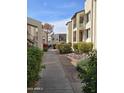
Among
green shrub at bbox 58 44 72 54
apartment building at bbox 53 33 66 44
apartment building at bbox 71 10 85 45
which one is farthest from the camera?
apartment building at bbox 53 33 66 44

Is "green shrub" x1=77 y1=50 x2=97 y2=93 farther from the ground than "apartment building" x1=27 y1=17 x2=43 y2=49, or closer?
closer

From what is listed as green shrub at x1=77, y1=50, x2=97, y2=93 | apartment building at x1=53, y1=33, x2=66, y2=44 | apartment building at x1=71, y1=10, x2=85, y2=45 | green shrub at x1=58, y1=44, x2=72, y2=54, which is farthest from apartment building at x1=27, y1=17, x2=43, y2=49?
apartment building at x1=53, y1=33, x2=66, y2=44

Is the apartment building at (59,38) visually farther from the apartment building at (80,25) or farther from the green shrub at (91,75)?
the green shrub at (91,75)

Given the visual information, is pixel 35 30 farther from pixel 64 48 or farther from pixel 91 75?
pixel 91 75

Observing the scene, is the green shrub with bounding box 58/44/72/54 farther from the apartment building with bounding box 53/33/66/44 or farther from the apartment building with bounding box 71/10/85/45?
the apartment building with bounding box 53/33/66/44

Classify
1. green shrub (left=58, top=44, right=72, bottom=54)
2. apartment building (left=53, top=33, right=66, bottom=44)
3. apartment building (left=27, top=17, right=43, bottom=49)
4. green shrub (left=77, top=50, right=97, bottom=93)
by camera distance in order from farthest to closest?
apartment building (left=53, top=33, right=66, bottom=44)
green shrub (left=58, top=44, right=72, bottom=54)
apartment building (left=27, top=17, right=43, bottom=49)
green shrub (left=77, top=50, right=97, bottom=93)

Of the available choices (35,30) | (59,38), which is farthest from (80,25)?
(35,30)

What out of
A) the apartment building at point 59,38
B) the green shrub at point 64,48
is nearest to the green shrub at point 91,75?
the green shrub at point 64,48

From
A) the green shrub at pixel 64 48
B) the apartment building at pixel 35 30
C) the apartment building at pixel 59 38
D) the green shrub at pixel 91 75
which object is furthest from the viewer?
the apartment building at pixel 59 38
